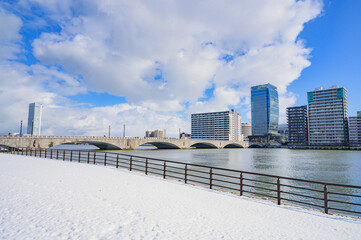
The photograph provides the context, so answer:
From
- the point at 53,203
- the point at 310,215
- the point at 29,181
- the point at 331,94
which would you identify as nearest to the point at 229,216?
the point at 310,215

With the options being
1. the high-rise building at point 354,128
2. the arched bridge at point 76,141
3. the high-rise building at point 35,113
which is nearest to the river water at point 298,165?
the arched bridge at point 76,141

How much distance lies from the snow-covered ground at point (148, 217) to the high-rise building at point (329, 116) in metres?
149

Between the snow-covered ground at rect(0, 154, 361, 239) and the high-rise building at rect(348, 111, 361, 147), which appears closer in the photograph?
the snow-covered ground at rect(0, 154, 361, 239)

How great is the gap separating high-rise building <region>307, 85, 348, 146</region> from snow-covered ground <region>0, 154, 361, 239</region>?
5849 inches

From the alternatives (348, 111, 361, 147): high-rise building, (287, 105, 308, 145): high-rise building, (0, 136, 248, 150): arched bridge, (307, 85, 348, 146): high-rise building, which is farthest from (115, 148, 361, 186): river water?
(287, 105, 308, 145): high-rise building

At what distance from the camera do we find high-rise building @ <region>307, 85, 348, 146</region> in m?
130

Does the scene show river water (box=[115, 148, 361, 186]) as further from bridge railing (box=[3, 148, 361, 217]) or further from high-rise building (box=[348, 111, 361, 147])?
high-rise building (box=[348, 111, 361, 147])

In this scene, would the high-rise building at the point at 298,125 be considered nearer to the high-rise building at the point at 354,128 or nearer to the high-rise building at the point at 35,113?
the high-rise building at the point at 354,128

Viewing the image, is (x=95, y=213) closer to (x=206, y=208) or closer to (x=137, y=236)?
(x=137, y=236)

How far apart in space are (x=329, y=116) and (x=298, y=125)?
24593 mm

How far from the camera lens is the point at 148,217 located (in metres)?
6.39

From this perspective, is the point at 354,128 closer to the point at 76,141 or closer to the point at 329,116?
the point at 329,116

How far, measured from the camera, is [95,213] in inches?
257

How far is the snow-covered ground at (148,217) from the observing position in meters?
5.32
